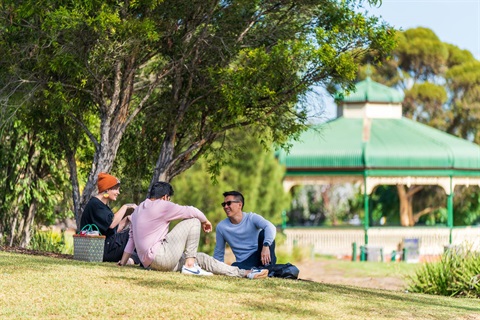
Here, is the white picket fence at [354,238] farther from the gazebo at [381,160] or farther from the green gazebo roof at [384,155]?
the green gazebo roof at [384,155]

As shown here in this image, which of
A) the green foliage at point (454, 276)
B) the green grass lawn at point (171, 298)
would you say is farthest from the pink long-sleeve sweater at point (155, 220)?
the green foliage at point (454, 276)

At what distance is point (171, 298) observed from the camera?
9609 mm

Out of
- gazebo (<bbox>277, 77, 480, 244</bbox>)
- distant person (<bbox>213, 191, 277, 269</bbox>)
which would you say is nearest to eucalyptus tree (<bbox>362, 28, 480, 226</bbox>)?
gazebo (<bbox>277, 77, 480, 244</bbox>)

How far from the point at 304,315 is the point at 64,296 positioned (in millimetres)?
2210

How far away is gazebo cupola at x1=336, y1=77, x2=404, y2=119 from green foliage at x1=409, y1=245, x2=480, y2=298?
66.0 feet

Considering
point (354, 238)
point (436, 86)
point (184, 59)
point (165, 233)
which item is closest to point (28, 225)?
point (184, 59)

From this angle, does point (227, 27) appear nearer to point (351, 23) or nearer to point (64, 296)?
point (351, 23)

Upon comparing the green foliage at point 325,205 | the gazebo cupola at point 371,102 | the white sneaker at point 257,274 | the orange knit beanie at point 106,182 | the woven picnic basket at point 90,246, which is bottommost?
the white sneaker at point 257,274

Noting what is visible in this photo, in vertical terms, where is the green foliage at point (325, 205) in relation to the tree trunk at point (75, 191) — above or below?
above

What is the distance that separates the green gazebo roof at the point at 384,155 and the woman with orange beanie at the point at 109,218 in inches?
818

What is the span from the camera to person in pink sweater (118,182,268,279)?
36.0 feet

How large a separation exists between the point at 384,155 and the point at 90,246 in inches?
864

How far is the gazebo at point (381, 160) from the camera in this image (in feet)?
108

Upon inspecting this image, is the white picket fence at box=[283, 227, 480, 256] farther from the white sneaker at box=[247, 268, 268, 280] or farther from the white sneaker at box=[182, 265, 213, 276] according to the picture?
the white sneaker at box=[182, 265, 213, 276]
